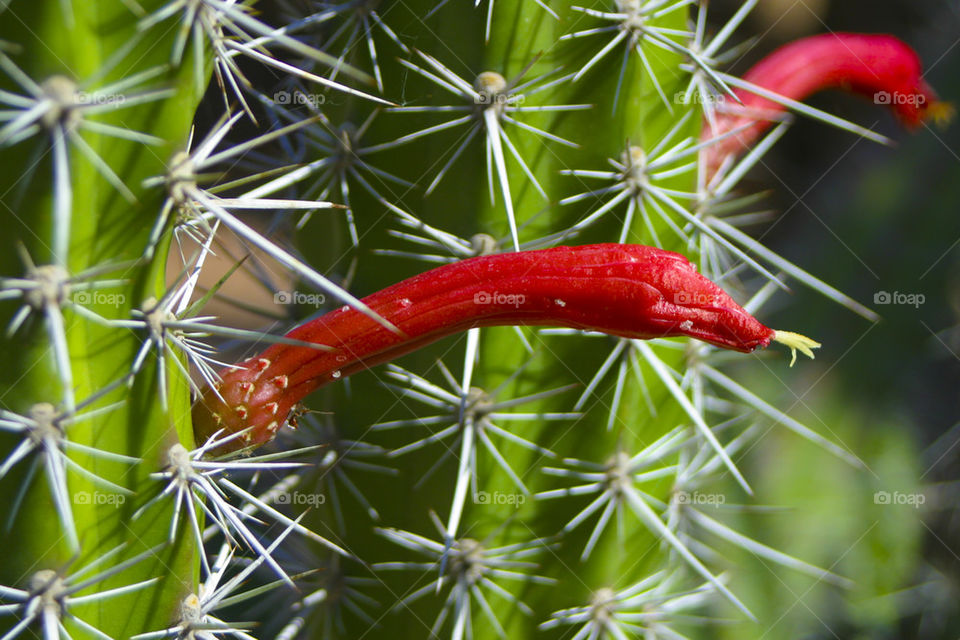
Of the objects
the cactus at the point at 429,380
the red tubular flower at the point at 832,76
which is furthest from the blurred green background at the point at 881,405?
the cactus at the point at 429,380

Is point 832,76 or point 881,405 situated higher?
point 832,76

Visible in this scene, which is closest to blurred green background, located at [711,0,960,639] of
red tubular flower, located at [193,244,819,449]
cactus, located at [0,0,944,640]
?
cactus, located at [0,0,944,640]

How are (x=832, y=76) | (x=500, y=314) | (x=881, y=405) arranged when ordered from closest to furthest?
(x=500, y=314) < (x=832, y=76) < (x=881, y=405)


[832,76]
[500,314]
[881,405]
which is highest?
[832,76]

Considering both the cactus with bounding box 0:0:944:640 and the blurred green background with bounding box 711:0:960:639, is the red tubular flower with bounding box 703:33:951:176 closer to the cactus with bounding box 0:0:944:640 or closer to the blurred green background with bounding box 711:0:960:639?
the cactus with bounding box 0:0:944:640

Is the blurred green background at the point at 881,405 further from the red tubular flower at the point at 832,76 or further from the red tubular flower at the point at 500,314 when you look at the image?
the red tubular flower at the point at 500,314

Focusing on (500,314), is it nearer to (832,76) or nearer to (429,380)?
(429,380)

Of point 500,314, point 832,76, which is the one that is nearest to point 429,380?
point 500,314

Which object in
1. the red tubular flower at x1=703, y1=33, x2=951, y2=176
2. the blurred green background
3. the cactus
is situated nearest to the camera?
the cactus
